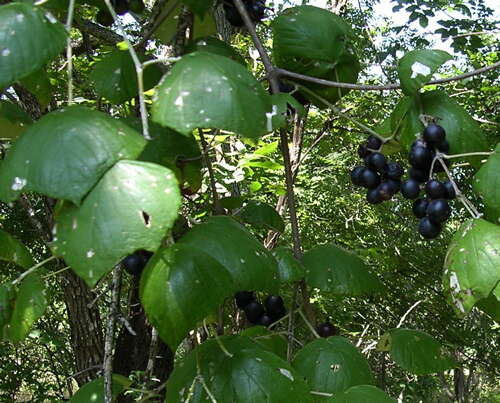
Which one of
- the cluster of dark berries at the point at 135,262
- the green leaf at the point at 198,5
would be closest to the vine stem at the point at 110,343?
the cluster of dark berries at the point at 135,262

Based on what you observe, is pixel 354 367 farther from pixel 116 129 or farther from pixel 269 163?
pixel 269 163

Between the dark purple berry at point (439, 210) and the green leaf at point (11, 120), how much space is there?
26.6 inches

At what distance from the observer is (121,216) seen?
1.70 ft

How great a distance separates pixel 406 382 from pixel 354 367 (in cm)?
525

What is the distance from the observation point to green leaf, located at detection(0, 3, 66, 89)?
0.58 metres

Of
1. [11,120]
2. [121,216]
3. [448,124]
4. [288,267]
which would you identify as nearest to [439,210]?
[448,124]

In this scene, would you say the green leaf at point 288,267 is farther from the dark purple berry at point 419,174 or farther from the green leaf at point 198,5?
the green leaf at point 198,5

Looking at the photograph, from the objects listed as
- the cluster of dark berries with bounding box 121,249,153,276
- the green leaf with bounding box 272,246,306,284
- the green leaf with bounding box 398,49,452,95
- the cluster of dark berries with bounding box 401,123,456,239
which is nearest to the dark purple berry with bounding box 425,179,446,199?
the cluster of dark berries with bounding box 401,123,456,239

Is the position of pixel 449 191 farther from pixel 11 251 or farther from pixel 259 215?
pixel 11 251

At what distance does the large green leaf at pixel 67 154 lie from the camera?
536 millimetres

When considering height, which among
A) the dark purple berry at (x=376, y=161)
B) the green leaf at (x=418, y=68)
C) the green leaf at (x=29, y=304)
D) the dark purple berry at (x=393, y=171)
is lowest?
the green leaf at (x=29, y=304)

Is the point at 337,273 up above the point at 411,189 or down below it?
below

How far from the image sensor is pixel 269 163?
2.45 meters

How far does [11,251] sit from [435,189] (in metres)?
0.65
